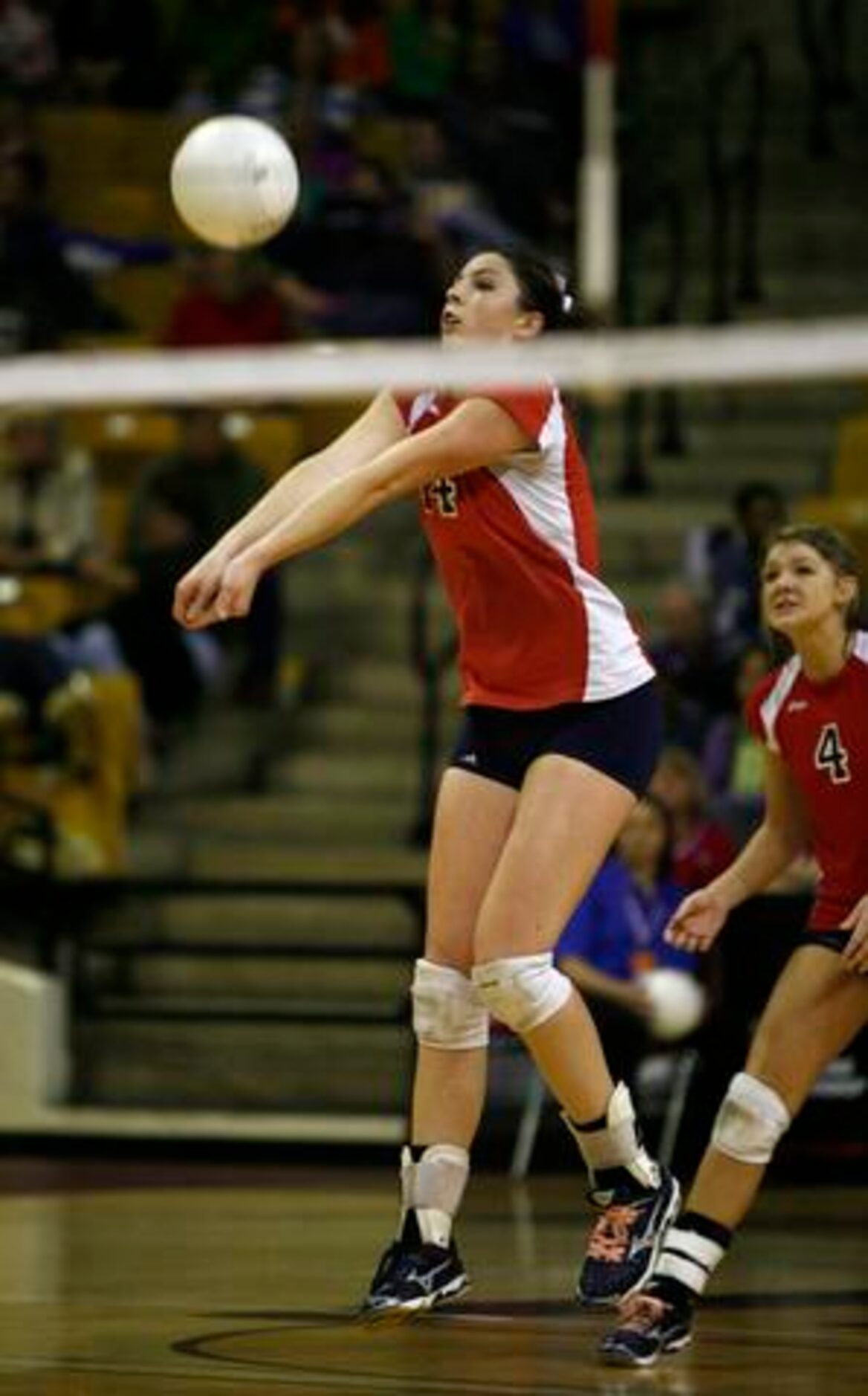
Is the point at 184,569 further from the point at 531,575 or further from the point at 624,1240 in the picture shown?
the point at 624,1240

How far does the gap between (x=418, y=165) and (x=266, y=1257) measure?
9726 millimetres

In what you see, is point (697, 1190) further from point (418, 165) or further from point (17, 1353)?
point (418, 165)

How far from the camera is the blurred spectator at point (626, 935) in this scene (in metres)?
14.2

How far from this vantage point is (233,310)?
18.6 metres

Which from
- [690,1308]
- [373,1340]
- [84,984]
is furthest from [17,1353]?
[84,984]

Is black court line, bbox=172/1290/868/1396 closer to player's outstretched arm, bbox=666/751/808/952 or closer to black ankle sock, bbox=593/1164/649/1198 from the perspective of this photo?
black ankle sock, bbox=593/1164/649/1198

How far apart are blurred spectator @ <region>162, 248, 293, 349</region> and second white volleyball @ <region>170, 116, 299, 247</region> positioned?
8.88 metres

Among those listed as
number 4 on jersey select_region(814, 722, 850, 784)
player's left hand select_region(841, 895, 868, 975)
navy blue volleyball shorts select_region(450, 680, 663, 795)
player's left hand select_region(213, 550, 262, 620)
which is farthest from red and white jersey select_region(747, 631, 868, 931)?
player's left hand select_region(213, 550, 262, 620)

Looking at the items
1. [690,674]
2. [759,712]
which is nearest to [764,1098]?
[759,712]

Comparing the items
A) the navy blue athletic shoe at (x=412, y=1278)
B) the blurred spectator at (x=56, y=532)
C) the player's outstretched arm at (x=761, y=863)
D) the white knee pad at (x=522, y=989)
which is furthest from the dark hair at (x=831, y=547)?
the blurred spectator at (x=56, y=532)

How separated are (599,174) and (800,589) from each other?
11.4 ft

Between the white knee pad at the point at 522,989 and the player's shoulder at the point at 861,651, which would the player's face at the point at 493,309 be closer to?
the player's shoulder at the point at 861,651

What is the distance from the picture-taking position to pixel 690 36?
21203 mm

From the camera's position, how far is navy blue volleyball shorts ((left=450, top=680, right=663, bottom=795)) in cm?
892
